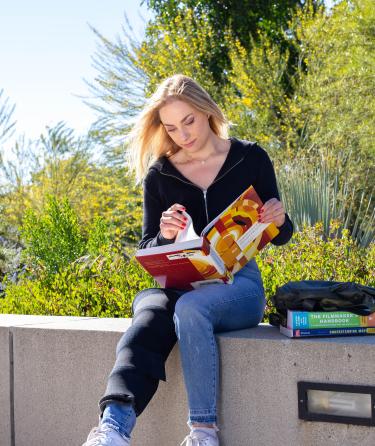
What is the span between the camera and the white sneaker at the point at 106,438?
2.30 meters

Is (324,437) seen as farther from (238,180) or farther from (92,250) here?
(92,250)

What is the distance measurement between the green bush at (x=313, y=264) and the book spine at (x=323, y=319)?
4.50ft

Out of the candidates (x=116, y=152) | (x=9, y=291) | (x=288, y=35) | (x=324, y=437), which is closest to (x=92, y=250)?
(x=9, y=291)

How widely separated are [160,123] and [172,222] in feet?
2.27

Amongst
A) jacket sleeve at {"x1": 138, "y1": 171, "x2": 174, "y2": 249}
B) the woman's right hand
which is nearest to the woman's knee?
the woman's right hand

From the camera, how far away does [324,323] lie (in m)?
2.64

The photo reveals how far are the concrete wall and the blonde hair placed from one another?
2.59ft

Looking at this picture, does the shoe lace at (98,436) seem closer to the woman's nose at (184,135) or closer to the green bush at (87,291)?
the woman's nose at (184,135)

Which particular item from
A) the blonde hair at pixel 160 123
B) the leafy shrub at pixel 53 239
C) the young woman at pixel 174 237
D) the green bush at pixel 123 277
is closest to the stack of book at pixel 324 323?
the young woman at pixel 174 237

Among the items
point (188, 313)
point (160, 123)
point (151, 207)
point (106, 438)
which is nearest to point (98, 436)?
point (106, 438)

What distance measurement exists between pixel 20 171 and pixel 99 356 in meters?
16.5

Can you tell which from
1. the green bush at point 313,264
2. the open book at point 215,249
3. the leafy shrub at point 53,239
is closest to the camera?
the open book at point 215,249

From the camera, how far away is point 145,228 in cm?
324

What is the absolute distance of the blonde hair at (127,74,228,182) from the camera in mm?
3199
